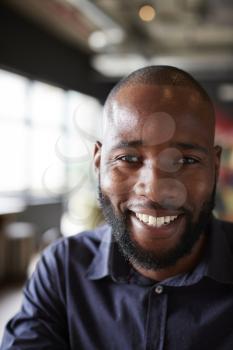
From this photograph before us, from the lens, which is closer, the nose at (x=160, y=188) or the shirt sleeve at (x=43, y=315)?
the nose at (x=160, y=188)

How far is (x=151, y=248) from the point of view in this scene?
1.00 meters

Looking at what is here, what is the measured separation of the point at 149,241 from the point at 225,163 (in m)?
6.85

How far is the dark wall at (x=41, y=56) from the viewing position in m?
5.75

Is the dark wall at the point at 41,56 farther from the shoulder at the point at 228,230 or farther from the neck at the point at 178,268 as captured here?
the neck at the point at 178,268

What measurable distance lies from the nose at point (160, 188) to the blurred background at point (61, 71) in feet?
11.2

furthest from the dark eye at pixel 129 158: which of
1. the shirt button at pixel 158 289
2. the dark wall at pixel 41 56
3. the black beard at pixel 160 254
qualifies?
the dark wall at pixel 41 56

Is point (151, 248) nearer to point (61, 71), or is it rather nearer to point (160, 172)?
point (160, 172)

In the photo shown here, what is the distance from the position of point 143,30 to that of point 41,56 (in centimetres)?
169

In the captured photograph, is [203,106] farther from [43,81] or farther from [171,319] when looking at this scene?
[43,81]

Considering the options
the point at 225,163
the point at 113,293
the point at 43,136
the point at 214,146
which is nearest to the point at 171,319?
the point at 113,293

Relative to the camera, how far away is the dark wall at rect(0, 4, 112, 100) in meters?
5.75

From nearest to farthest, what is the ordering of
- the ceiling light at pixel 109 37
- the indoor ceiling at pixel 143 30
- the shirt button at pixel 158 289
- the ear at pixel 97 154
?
the shirt button at pixel 158 289 < the ear at pixel 97 154 < the indoor ceiling at pixel 143 30 < the ceiling light at pixel 109 37

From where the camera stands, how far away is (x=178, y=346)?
3.34 feet

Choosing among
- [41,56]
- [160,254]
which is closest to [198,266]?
[160,254]
